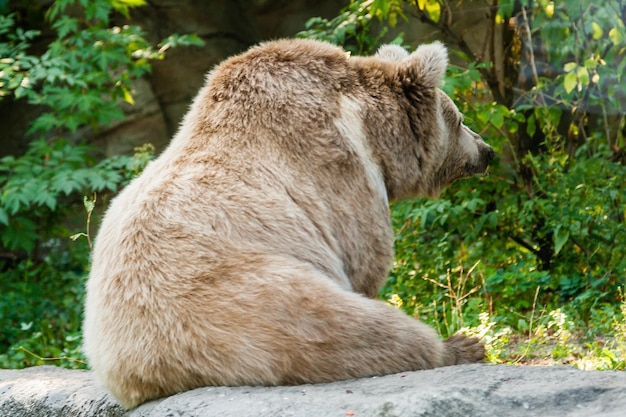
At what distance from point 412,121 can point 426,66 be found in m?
0.29

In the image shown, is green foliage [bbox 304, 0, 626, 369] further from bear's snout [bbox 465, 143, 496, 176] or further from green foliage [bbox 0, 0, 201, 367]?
green foliage [bbox 0, 0, 201, 367]

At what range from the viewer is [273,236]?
3660mm

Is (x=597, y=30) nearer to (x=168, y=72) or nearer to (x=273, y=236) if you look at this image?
(x=273, y=236)

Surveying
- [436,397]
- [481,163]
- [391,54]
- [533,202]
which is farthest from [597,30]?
[436,397]

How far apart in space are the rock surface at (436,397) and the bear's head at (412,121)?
1.27 metres

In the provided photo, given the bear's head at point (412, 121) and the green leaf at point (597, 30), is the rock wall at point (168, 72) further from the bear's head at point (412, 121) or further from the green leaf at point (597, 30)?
the bear's head at point (412, 121)

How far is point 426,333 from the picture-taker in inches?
143

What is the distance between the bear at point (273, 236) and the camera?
10.9 feet

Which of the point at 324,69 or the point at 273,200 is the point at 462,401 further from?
the point at 324,69

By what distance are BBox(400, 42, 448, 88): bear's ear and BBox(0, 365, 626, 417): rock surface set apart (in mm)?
1624

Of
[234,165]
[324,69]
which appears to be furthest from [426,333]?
[324,69]

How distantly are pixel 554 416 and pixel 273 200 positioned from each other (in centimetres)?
148

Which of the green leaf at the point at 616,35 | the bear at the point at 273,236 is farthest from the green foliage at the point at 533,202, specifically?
the bear at the point at 273,236

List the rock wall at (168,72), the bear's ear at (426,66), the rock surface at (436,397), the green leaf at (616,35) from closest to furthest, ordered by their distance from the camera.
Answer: the rock surface at (436,397) < the bear's ear at (426,66) < the green leaf at (616,35) < the rock wall at (168,72)
